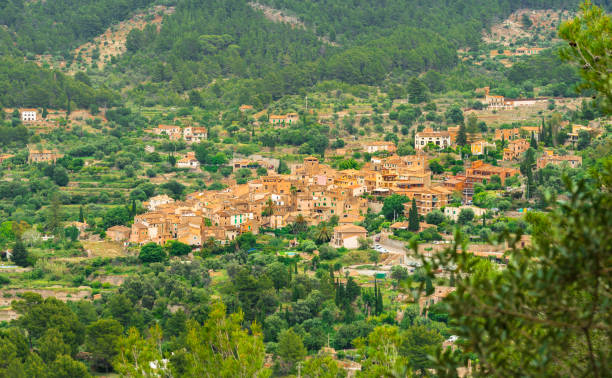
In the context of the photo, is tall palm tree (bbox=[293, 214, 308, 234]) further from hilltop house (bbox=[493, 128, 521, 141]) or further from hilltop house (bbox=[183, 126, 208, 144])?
hilltop house (bbox=[183, 126, 208, 144])

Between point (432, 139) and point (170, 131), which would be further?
point (170, 131)

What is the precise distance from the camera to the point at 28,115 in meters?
44.3

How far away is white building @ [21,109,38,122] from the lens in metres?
44.2

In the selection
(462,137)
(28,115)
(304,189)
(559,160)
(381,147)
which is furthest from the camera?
(28,115)

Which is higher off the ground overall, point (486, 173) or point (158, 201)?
point (486, 173)

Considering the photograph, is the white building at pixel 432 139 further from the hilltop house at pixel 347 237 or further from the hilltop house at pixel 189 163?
the hilltop house at pixel 189 163

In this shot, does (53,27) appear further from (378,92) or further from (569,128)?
(569,128)

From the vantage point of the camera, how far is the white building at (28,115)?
44156 mm

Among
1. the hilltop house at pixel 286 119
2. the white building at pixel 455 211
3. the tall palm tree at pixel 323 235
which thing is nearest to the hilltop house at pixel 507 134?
the white building at pixel 455 211

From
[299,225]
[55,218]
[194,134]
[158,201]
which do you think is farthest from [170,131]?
[299,225]

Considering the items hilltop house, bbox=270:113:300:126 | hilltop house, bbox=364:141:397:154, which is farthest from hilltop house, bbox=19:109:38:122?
hilltop house, bbox=364:141:397:154

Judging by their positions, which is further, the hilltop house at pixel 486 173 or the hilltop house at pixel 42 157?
the hilltop house at pixel 42 157

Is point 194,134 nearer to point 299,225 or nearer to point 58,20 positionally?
point 299,225

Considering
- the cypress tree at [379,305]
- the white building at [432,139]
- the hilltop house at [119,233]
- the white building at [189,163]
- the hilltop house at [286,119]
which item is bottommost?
the cypress tree at [379,305]
